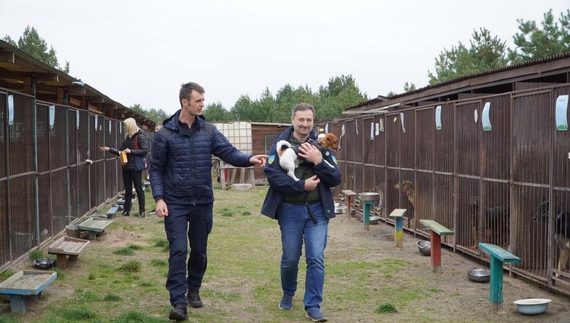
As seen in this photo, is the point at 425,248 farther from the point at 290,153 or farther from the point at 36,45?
the point at 36,45

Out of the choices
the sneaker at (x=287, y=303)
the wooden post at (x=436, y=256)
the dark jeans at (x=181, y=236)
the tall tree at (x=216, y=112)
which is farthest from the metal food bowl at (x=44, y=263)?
the tall tree at (x=216, y=112)

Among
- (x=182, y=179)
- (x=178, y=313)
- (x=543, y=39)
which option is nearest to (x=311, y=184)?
(x=182, y=179)

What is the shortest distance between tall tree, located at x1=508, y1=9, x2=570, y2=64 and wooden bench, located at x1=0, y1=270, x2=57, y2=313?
36413 millimetres

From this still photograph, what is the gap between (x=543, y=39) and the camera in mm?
40938

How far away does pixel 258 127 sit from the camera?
3241cm

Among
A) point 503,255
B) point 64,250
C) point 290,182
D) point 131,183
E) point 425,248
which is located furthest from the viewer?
point 131,183

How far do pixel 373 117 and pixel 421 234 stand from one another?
387 cm

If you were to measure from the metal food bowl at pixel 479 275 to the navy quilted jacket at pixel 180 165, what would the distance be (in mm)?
3707

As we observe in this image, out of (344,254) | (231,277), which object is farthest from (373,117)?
(231,277)

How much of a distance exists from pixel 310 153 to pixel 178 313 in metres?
1.85

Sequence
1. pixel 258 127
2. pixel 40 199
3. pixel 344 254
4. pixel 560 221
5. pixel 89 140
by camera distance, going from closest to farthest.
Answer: pixel 560 221, pixel 40 199, pixel 344 254, pixel 89 140, pixel 258 127

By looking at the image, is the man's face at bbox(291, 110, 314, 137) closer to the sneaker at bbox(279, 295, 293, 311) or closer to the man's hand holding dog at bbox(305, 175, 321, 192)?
the man's hand holding dog at bbox(305, 175, 321, 192)

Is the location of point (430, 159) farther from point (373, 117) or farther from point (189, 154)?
point (189, 154)

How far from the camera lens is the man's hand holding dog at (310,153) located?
21.3ft
